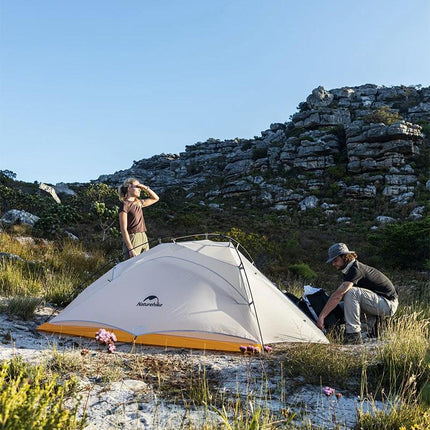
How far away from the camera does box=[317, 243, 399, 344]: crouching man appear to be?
15.2 feet

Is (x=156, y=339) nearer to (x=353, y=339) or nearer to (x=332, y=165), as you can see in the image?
(x=353, y=339)

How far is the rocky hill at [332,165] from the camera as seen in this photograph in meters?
26.6

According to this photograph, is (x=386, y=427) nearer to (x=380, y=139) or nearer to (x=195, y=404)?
(x=195, y=404)

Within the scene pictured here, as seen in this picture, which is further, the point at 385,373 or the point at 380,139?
the point at 380,139

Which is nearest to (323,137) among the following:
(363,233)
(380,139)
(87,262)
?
(380,139)

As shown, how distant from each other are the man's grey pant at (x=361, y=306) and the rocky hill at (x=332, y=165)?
17.7 m

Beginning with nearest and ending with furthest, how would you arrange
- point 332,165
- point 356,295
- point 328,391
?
point 328,391
point 356,295
point 332,165

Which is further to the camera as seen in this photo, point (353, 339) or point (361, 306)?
point (361, 306)

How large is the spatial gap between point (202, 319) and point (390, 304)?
2.65 meters

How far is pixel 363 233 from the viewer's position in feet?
61.5

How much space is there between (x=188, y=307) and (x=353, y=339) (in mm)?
2200

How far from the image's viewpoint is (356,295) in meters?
4.72

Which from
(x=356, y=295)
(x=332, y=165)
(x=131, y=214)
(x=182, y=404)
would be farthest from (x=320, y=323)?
(x=332, y=165)

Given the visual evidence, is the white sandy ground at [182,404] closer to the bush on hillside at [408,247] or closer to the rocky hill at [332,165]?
the bush on hillside at [408,247]
